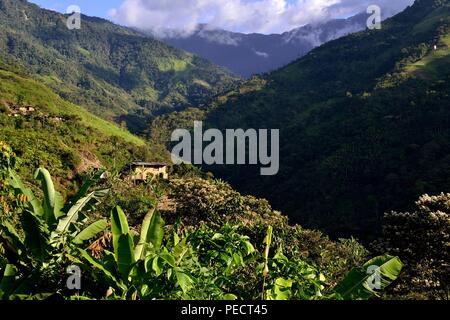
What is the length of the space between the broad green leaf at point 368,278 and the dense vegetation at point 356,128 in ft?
165

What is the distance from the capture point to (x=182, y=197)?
133 feet

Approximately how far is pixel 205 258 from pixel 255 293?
81 cm

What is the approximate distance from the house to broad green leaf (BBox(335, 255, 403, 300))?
58.3 meters

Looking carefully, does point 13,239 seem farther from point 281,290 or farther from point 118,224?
point 281,290

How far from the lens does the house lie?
2584 inches

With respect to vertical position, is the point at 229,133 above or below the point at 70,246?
above

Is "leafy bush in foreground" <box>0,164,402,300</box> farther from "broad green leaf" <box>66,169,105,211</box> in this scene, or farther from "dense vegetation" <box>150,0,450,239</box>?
"dense vegetation" <box>150,0,450,239</box>

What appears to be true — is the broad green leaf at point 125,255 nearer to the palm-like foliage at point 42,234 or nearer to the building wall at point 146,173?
the palm-like foliage at point 42,234

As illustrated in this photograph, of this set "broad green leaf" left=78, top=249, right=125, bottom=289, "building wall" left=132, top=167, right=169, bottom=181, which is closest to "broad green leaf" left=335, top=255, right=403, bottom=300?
"broad green leaf" left=78, top=249, right=125, bottom=289

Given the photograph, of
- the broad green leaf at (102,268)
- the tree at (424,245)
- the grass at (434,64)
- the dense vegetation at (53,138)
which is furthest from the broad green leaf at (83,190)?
the grass at (434,64)

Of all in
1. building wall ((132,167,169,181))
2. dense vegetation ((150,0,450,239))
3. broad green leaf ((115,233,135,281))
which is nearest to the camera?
broad green leaf ((115,233,135,281))

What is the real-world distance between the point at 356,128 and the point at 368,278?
303ft
